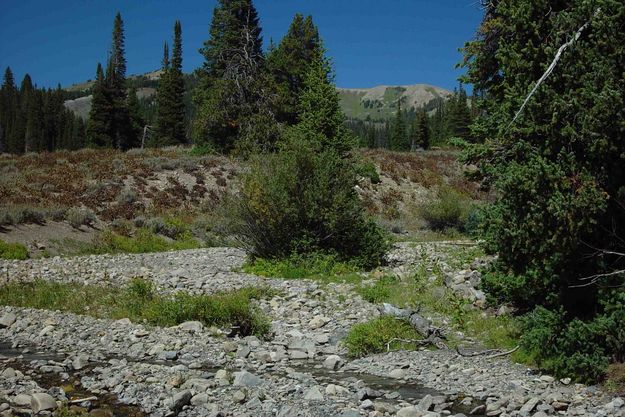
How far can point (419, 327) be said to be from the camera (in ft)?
34.7

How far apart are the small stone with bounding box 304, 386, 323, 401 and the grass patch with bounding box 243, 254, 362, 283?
7.50 meters

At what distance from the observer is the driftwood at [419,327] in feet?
33.4

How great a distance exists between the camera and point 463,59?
43.0 feet

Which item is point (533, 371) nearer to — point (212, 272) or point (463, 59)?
point (463, 59)

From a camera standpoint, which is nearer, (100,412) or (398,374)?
(100,412)

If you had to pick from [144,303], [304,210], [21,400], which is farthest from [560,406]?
[304,210]

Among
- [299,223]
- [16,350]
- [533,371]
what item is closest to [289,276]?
[299,223]

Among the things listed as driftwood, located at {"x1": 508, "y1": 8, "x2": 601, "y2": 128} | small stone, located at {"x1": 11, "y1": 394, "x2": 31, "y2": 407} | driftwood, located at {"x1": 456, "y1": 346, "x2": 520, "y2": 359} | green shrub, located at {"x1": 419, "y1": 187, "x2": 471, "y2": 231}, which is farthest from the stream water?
green shrub, located at {"x1": 419, "y1": 187, "x2": 471, "y2": 231}

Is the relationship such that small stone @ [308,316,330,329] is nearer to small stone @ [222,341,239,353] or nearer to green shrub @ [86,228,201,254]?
small stone @ [222,341,239,353]

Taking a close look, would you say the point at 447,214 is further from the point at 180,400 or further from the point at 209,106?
the point at 180,400

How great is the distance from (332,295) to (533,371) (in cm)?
598

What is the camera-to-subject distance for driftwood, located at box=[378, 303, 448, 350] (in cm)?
1019

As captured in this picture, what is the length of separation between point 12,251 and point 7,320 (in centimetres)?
887

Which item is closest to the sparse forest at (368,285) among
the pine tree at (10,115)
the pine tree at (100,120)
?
the pine tree at (100,120)
